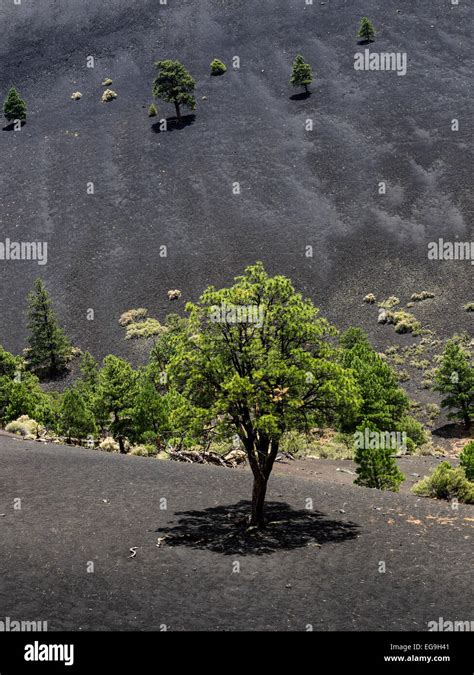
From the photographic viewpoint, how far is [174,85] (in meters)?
112

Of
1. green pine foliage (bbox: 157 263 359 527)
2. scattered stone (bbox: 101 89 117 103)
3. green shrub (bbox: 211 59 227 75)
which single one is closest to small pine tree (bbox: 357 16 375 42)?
green shrub (bbox: 211 59 227 75)

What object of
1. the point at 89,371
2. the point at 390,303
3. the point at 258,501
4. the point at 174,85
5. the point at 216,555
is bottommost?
the point at 216,555

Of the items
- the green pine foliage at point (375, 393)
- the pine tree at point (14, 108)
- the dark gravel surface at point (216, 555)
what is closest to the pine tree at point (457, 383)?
the green pine foliage at point (375, 393)

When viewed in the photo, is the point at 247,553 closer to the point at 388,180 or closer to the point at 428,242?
the point at 428,242

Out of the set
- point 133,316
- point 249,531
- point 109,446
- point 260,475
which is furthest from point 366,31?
point 249,531

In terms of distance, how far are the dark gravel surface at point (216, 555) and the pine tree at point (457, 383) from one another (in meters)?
29.0

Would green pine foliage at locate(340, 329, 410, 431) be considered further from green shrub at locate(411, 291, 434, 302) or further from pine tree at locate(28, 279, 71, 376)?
pine tree at locate(28, 279, 71, 376)

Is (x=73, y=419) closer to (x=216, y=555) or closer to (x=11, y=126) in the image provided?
(x=216, y=555)

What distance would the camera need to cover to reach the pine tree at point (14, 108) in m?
118

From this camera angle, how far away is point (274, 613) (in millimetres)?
16125

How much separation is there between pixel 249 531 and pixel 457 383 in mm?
37672

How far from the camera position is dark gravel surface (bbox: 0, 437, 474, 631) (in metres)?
16.1
